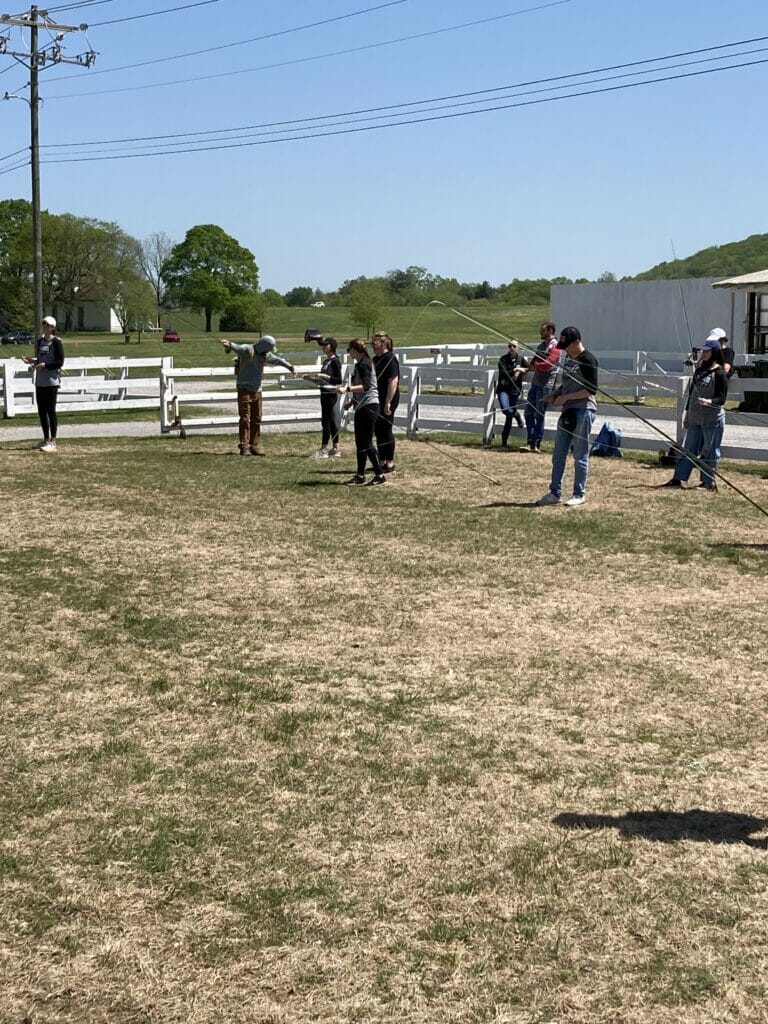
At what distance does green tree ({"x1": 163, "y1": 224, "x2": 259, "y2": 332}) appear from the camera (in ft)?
311

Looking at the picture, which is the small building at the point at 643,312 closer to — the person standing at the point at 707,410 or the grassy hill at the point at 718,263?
the grassy hill at the point at 718,263

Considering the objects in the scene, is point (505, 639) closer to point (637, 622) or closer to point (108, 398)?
point (637, 622)

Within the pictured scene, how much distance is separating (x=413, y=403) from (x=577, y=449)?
311 inches

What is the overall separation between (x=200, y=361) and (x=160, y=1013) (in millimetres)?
58427

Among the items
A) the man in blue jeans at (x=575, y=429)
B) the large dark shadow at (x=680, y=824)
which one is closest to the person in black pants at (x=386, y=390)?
the man in blue jeans at (x=575, y=429)

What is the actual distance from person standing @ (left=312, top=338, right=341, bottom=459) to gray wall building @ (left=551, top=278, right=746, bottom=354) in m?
29.3

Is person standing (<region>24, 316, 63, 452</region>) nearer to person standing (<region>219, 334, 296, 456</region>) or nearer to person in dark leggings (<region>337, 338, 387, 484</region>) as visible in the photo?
person standing (<region>219, 334, 296, 456</region>)

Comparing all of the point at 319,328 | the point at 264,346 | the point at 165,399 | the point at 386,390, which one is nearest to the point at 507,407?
the point at 264,346

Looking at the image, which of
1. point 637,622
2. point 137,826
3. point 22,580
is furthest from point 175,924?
point 22,580

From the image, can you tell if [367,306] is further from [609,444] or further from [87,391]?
[609,444]

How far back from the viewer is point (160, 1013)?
11.8 ft

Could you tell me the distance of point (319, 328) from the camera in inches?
3738

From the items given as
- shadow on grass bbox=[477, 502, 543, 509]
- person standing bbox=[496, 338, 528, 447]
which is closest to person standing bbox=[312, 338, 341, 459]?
person standing bbox=[496, 338, 528, 447]

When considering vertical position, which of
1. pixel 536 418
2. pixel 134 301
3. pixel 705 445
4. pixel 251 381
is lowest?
pixel 705 445
